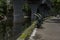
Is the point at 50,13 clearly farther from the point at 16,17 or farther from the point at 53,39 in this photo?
the point at 53,39

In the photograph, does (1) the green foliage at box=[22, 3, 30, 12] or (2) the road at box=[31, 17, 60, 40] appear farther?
(1) the green foliage at box=[22, 3, 30, 12]

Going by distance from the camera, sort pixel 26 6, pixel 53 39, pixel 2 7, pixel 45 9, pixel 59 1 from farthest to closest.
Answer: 1. pixel 59 1
2. pixel 45 9
3. pixel 26 6
4. pixel 2 7
5. pixel 53 39

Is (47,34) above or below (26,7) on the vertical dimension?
below

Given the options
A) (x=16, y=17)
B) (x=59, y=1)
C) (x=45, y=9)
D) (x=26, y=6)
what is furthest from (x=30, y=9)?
(x=59, y=1)

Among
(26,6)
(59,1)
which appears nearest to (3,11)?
(26,6)

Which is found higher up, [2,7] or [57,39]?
[2,7]

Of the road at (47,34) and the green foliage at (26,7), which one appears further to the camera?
the green foliage at (26,7)

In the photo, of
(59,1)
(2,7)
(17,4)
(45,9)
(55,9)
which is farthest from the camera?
(55,9)

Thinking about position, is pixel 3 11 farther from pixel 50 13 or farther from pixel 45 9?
pixel 50 13

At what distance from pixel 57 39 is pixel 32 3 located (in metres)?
18.1

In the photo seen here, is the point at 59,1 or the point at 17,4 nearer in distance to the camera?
the point at 17,4

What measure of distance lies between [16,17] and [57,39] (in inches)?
550

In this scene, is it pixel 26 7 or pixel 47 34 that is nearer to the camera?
pixel 47 34

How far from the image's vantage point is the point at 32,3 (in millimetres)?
28125
